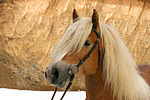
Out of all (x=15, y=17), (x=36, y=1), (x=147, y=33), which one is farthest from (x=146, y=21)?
(x=15, y=17)

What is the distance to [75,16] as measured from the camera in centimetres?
140

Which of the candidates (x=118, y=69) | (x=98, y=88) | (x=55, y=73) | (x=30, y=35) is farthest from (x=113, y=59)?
(x=30, y=35)

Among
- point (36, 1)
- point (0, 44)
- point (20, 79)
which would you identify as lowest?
point (20, 79)

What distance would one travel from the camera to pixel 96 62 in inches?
47.5

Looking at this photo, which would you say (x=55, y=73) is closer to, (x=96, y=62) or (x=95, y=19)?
(x=96, y=62)

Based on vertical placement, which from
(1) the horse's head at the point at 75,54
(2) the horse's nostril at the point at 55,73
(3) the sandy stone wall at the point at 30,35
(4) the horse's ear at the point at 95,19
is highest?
(4) the horse's ear at the point at 95,19

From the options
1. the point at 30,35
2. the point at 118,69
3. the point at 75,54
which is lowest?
the point at 30,35

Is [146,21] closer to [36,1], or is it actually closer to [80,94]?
[36,1]

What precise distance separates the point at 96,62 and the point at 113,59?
110mm

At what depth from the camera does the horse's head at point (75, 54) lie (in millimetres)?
1109

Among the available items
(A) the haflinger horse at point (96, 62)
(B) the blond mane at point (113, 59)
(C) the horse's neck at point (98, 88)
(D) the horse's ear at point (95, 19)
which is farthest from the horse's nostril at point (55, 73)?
(D) the horse's ear at point (95, 19)

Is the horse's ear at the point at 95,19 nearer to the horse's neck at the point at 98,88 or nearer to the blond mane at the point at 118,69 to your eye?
the blond mane at the point at 118,69

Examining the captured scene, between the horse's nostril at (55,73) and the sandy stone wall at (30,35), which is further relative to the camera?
the sandy stone wall at (30,35)

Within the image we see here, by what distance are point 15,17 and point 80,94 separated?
382 cm
